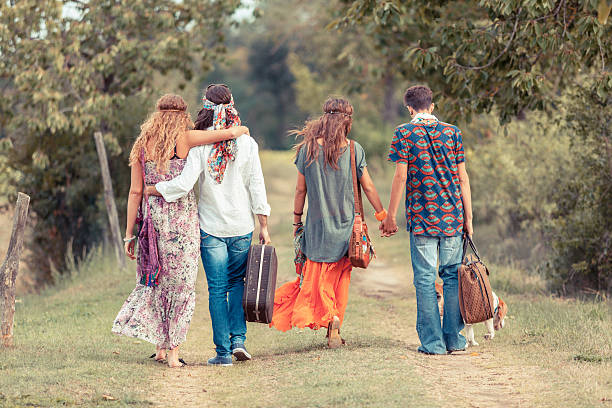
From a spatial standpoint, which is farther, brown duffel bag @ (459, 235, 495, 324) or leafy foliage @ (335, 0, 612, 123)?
leafy foliage @ (335, 0, 612, 123)

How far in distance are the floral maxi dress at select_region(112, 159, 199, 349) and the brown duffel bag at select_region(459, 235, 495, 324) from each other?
2.00 metres

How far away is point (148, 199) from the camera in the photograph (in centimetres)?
632

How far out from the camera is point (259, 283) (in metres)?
6.33

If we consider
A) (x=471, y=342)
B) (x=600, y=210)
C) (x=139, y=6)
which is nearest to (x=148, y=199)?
(x=471, y=342)

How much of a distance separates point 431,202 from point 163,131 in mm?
2047

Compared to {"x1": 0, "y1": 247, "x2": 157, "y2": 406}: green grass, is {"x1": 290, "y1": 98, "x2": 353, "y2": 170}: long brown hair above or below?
above

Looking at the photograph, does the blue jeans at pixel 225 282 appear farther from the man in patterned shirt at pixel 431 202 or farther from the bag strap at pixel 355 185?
the man in patterned shirt at pixel 431 202

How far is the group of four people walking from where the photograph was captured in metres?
6.32

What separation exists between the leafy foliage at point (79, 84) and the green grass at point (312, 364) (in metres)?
4.44

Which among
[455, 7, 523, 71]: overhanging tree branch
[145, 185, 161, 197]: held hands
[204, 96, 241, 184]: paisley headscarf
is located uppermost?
[455, 7, 523, 71]: overhanging tree branch

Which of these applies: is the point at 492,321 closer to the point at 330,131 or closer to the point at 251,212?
the point at 330,131

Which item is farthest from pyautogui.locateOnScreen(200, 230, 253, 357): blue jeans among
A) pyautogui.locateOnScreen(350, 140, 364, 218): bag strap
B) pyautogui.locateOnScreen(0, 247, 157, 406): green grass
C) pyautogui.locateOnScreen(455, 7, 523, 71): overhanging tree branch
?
pyautogui.locateOnScreen(455, 7, 523, 71): overhanging tree branch

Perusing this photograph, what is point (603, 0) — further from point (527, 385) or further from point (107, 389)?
point (107, 389)

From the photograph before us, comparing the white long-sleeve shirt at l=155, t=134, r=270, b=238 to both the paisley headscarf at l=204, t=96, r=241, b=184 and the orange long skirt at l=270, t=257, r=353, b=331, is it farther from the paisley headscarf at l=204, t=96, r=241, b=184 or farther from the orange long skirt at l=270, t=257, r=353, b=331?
the orange long skirt at l=270, t=257, r=353, b=331
